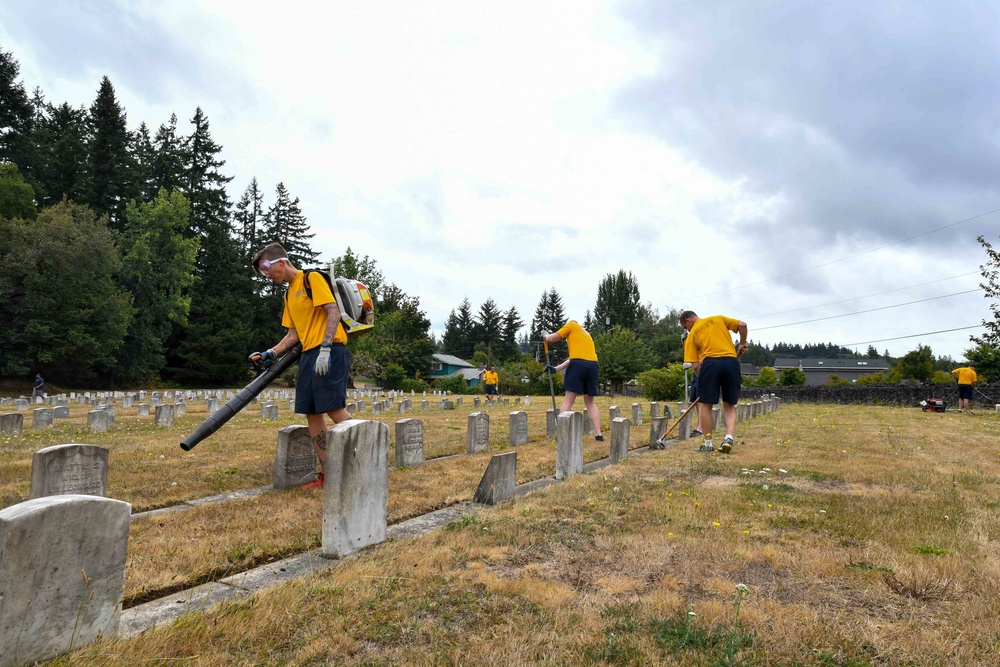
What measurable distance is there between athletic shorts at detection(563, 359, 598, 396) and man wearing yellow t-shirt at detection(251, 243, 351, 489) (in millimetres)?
4762

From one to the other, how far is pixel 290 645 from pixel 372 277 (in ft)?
182

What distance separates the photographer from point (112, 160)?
1941 inches

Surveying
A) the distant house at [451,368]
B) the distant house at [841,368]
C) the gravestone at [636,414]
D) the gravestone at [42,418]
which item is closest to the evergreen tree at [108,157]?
the distant house at [451,368]

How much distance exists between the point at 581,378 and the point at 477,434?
199 cm

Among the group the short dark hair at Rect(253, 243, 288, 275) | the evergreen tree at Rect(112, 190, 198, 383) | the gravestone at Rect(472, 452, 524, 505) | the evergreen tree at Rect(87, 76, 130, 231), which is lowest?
the gravestone at Rect(472, 452, 524, 505)

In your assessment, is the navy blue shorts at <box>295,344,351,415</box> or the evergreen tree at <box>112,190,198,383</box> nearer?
the navy blue shorts at <box>295,344,351,415</box>

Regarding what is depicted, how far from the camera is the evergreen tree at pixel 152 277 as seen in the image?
145 ft

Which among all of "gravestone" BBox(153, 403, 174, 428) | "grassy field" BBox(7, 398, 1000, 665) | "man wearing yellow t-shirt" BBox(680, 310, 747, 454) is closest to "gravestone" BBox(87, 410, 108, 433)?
"gravestone" BBox(153, 403, 174, 428)

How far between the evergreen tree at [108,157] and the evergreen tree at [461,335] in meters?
53.7

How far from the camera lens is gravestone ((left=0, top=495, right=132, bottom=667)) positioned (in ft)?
7.11

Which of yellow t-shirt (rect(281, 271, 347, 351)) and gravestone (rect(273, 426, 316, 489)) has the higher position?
yellow t-shirt (rect(281, 271, 347, 351))

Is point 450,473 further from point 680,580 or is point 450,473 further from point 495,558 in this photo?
point 680,580

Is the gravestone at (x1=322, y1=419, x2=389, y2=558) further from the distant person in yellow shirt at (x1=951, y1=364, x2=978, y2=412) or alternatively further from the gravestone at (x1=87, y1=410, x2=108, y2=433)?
the distant person in yellow shirt at (x1=951, y1=364, x2=978, y2=412)

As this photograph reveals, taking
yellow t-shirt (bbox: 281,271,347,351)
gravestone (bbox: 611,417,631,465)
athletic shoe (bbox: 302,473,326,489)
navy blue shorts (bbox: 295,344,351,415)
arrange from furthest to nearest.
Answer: gravestone (bbox: 611,417,631,465), athletic shoe (bbox: 302,473,326,489), yellow t-shirt (bbox: 281,271,347,351), navy blue shorts (bbox: 295,344,351,415)
